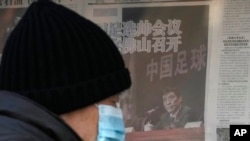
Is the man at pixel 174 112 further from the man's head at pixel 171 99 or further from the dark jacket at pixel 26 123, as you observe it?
the dark jacket at pixel 26 123

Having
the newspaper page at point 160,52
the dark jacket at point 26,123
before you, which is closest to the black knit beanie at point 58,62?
the dark jacket at point 26,123

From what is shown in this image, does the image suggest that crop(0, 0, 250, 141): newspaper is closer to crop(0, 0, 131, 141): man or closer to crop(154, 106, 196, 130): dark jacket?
crop(154, 106, 196, 130): dark jacket

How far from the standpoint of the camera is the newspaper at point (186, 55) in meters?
2.60

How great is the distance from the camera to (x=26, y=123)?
1.13 m

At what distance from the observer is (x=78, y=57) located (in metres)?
1.44

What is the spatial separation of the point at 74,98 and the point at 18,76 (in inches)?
6.3

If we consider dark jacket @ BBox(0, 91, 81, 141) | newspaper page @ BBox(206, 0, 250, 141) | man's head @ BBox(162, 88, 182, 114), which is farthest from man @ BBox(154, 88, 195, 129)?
dark jacket @ BBox(0, 91, 81, 141)

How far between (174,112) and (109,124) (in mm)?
1106

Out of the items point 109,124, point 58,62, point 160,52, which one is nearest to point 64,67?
point 58,62

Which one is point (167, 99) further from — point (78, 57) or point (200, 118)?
point (78, 57)

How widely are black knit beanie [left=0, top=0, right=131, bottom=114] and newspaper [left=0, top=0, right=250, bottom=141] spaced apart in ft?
3.73

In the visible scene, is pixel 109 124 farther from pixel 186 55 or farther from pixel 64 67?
pixel 186 55

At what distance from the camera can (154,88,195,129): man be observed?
2.65 meters

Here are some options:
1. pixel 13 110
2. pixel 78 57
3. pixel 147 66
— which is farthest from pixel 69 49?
pixel 147 66
